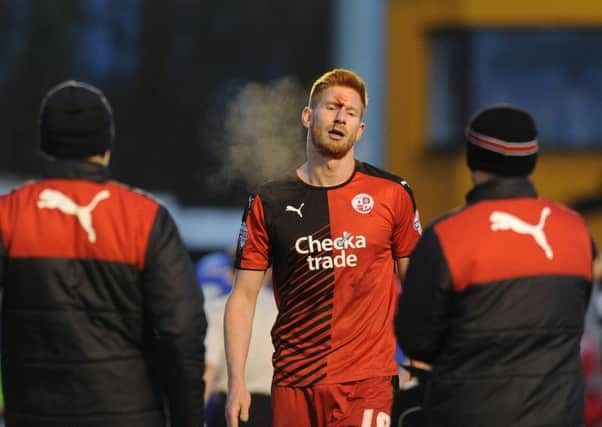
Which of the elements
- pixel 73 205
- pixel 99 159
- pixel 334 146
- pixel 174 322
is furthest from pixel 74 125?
pixel 334 146

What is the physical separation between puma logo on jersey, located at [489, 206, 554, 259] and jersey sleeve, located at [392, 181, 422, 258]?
128 cm

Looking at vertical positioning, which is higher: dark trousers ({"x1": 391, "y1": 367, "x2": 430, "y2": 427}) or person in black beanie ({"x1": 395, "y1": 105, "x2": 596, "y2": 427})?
person in black beanie ({"x1": 395, "y1": 105, "x2": 596, "y2": 427})

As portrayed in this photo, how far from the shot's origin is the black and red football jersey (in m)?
7.56

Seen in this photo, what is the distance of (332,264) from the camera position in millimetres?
7602

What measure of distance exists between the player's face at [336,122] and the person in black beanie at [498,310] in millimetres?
1293

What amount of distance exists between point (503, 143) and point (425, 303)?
71cm

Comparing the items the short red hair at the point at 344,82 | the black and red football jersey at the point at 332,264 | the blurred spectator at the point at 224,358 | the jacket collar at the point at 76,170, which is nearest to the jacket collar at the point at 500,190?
the black and red football jersey at the point at 332,264

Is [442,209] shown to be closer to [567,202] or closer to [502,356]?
[567,202]

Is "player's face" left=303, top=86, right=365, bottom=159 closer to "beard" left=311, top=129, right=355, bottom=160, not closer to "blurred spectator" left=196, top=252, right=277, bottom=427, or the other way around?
"beard" left=311, top=129, right=355, bottom=160

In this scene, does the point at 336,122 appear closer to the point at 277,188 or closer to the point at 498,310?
the point at 277,188

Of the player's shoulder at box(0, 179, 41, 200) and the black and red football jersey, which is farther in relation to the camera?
the black and red football jersey

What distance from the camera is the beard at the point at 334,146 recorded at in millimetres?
7734

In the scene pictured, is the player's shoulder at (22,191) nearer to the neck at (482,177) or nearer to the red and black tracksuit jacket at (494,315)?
the red and black tracksuit jacket at (494,315)

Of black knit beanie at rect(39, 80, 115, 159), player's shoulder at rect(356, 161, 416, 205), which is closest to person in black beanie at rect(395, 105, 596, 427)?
player's shoulder at rect(356, 161, 416, 205)
